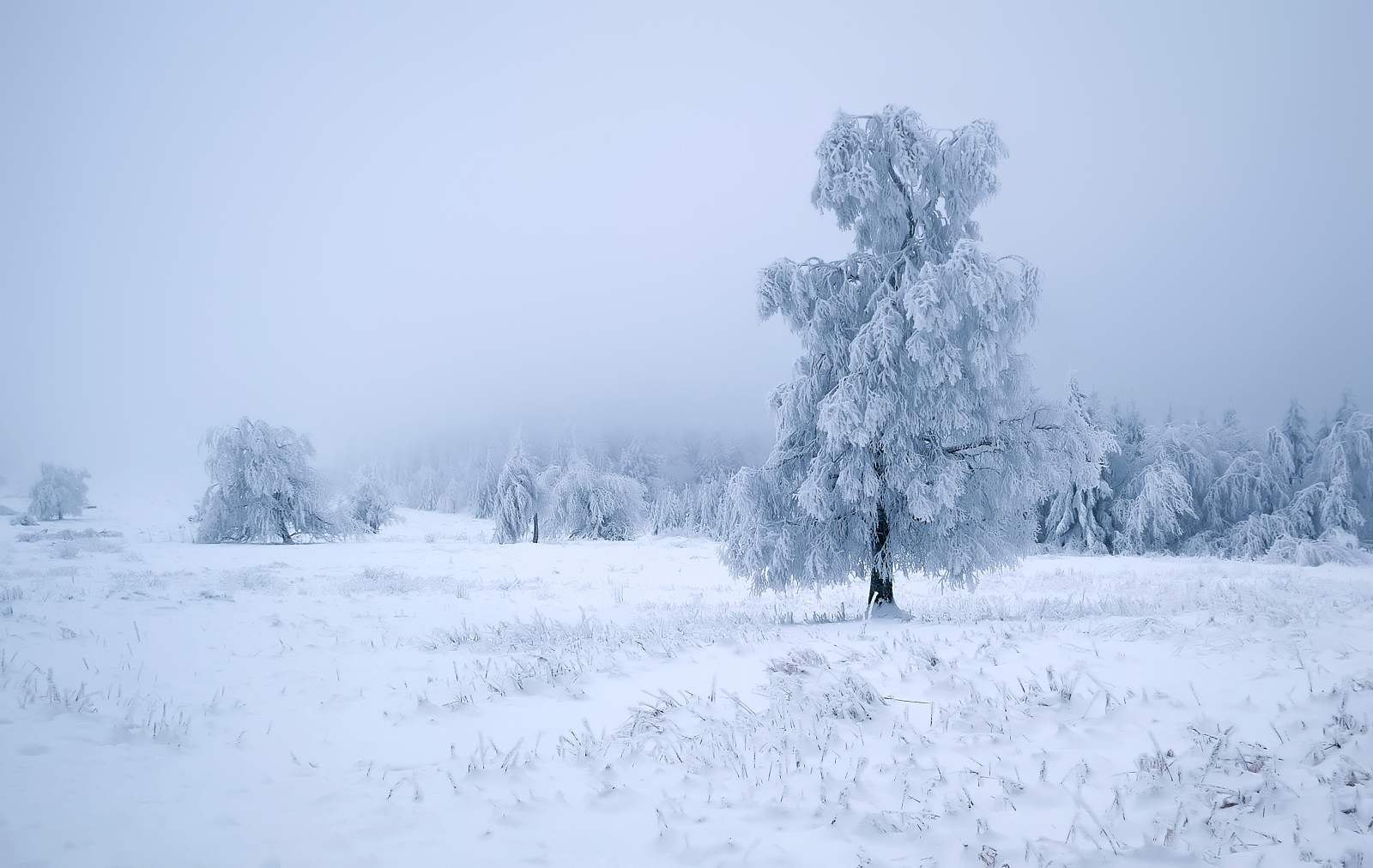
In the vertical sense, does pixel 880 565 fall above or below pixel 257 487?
below

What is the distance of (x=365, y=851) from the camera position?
323 cm

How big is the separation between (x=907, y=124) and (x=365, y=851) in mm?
11980

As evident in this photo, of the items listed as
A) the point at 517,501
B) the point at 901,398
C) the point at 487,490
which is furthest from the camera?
the point at 487,490

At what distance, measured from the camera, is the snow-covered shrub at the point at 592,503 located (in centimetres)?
4259

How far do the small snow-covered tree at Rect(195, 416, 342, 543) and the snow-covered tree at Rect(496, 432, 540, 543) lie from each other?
10.6m

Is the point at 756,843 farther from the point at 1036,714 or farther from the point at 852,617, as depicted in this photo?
the point at 852,617

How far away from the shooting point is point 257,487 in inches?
1212

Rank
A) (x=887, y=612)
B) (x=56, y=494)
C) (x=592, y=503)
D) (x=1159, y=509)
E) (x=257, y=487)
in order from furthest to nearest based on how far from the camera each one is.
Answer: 1. (x=592, y=503)
2. (x=56, y=494)
3. (x=257, y=487)
4. (x=1159, y=509)
5. (x=887, y=612)

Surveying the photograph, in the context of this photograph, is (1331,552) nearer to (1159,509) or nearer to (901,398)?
(1159,509)

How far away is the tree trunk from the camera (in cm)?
1038

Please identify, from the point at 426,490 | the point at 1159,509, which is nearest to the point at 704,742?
the point at 1159,509

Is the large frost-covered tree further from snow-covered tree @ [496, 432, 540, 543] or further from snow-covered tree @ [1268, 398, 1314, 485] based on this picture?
snow-covered tree @ [496, 432, 540, 543]

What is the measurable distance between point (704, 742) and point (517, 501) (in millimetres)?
37610

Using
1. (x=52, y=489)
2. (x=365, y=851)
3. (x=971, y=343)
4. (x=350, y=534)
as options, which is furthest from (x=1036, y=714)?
(x=52, y=489)
